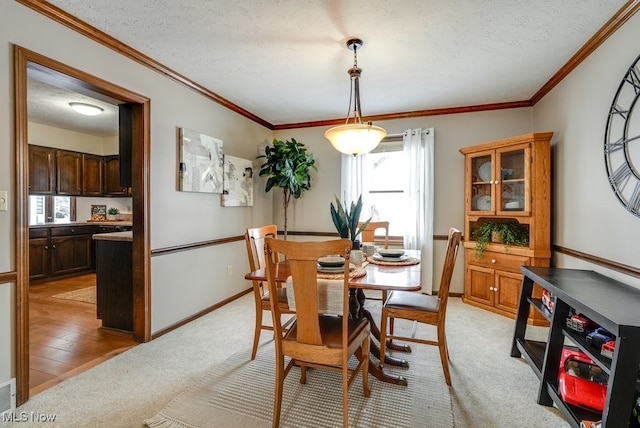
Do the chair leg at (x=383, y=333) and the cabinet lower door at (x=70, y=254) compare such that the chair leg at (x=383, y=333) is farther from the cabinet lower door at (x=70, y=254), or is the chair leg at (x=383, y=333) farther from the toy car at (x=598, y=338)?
the cabinet lower door at (x=70, y=254)

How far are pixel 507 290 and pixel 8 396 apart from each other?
396 centimetres

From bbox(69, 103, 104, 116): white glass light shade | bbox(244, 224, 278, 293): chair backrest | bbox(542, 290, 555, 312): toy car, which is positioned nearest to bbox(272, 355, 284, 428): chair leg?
bbox(244, 224, 278, 293): chair backrest

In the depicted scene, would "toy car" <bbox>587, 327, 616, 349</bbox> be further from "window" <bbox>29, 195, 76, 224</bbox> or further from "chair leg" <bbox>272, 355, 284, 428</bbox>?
"window" <bbox>29, 195, 76, 224</bbox>

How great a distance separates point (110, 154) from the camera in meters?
5.80

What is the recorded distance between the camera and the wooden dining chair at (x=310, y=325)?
1.47m

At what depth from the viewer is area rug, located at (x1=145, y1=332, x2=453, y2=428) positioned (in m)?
1.68

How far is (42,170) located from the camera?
191 inches

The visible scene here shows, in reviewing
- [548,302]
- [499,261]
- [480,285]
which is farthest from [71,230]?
[548,302]

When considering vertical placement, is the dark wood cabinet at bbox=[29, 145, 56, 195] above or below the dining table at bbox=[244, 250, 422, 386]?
above

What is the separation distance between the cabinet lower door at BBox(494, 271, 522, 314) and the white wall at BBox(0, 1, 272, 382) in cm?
300

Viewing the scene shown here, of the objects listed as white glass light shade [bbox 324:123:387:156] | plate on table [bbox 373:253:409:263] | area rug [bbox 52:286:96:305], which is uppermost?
white glass light shade [bbox 324:123:387:156]

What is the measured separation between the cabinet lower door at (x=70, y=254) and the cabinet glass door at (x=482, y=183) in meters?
5.98

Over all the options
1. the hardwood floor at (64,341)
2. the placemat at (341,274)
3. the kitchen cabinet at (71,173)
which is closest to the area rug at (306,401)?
the placemat at (341,274)

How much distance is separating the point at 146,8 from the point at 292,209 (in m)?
3.12
